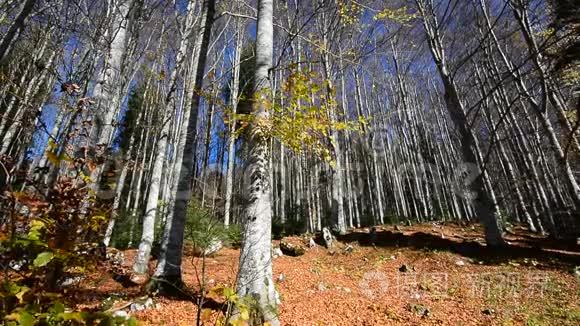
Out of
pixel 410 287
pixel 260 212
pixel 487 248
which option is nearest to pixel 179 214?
pixel 260 212

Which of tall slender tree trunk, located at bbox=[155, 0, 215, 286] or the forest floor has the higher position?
tall slender tree trunk, located at bbox=[155, 0, 215, 286]

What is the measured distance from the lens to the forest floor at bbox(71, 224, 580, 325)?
396 cm

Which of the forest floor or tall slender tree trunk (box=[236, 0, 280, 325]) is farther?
the forest floor

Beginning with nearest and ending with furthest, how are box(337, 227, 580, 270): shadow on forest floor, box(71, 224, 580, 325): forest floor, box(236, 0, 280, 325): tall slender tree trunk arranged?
box(236, 0, 280, 325): tall slender tree trunk < box(71, 224, 580, 325): forest floor < box(337, 227, 580, 270): shadow on forest floor

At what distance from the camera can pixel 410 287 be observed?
5.44 meters

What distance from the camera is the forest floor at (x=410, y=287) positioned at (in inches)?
156

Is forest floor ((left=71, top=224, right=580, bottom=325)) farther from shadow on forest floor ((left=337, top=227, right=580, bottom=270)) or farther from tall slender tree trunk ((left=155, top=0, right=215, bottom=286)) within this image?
tall slender tree trunk ((left=155, top=0, right=215, bottom=286))

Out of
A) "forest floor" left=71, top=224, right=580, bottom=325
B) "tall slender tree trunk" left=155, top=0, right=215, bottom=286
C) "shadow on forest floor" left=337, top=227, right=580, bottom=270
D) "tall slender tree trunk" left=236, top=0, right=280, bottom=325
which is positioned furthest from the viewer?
"shadow on forest floor" left=337, top=227, right=580, bottom=270

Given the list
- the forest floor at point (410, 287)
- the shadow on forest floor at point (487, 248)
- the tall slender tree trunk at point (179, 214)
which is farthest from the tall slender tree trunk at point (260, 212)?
the shadow on forest floor at point (487, 248)

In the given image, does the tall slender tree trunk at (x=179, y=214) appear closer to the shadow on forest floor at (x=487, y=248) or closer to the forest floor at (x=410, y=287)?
the forest floor at (x=410, y=287)

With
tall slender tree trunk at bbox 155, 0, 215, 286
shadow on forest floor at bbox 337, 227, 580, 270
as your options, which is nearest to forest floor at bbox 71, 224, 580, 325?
shadow on forest floor at bbox 337, 227, 580, 270

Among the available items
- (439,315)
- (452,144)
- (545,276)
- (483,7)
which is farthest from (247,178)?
(452,144)

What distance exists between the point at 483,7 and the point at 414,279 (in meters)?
9.59

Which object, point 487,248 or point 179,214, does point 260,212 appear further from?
point 487,248
